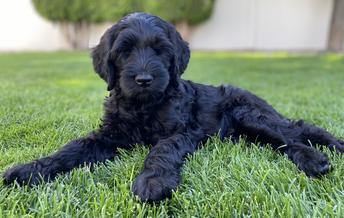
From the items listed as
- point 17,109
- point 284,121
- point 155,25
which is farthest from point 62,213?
point 17,109

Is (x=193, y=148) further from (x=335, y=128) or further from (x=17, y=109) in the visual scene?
(x=17, y=109)

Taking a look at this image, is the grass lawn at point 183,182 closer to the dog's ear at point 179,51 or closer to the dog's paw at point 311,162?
the dog's paw at point 311,162

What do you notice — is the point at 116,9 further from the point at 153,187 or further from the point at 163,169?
the point at 153,187

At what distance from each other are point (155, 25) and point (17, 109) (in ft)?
7.20

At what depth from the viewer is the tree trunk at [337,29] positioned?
1470 cm

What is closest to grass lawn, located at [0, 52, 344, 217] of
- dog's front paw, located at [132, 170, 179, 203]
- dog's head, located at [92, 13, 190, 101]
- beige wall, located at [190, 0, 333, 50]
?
dog's front paw, located at [132, 170, 179, 203]

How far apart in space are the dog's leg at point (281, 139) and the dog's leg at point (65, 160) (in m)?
0.98

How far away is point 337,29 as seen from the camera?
49.7 feet

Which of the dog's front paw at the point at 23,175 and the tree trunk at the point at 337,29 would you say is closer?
the dog's front paw at the point at 23,175

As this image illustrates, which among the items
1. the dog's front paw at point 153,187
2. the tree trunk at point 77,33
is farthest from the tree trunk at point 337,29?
the dog's front paw at point 153,187

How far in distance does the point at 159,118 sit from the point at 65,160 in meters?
0.71

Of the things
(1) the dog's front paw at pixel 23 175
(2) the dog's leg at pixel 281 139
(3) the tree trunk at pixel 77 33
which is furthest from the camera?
(3) the tree trunk at pixel 77 33

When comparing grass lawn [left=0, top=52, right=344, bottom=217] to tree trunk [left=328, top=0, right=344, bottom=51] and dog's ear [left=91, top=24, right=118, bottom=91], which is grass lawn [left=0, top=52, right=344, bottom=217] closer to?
dog's ear [left=91, top=24, right=118, bottom=91]

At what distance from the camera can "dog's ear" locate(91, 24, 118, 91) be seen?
9.41 ft
